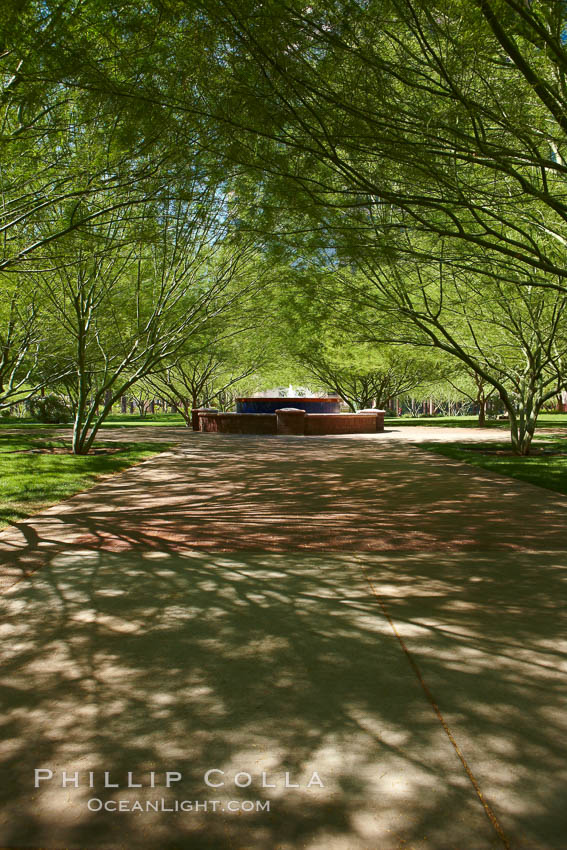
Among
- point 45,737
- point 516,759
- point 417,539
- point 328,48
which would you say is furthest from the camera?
point 417,539

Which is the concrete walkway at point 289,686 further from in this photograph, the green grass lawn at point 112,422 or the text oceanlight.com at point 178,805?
the green grass lawn at point 112,422

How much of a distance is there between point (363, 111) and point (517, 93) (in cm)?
181

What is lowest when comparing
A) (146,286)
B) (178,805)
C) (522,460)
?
(178,805)

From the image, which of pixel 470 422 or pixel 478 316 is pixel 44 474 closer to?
pixel 478 316

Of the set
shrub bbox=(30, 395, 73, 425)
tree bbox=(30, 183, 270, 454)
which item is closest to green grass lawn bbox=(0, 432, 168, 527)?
tree bbox=(30, 183, 270, 454)

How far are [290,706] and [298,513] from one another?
524cm

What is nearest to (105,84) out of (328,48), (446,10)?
(328,48)

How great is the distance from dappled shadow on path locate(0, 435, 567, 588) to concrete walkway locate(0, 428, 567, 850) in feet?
0.25

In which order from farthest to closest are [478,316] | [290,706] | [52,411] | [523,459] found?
1. [52,411]
2. [478,316]
3. [523,459]
4. [290,706]

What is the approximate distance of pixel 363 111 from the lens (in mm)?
5719

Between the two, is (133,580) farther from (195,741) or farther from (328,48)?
(328,48)

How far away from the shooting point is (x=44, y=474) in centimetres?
1148

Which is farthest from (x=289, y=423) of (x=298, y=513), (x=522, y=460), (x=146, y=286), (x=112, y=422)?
(x=112, y=422)

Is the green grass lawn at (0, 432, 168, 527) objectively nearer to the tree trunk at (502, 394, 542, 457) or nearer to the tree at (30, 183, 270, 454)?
the tree at (30, 183, 270, 454)
